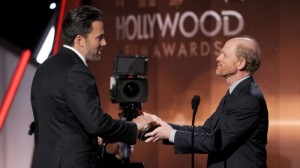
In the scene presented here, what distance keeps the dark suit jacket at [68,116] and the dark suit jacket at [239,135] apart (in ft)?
→ 1.47

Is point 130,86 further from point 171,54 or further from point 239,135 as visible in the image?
point 171,54

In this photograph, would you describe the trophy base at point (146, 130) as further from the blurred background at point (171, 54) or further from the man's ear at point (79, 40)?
the blurred background at point (171, 54)

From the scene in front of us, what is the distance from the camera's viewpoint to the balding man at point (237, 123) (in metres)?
2.23

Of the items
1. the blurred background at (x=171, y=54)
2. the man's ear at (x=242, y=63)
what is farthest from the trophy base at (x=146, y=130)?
the blurred background at (x=171, y=54)

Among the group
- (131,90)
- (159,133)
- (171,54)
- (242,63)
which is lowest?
(159,133)

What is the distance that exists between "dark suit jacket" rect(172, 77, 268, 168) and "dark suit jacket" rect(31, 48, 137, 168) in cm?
45

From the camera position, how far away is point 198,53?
171 inches

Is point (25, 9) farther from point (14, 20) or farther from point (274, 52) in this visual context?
point (274, 52)

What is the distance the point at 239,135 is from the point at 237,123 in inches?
2.2

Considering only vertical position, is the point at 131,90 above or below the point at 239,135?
above

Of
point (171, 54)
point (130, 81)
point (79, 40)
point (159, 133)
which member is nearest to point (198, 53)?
point (171, 54)

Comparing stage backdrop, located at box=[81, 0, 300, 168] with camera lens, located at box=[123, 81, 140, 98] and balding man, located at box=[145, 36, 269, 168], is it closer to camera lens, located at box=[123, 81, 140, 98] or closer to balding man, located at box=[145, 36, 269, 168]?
camera lens, located at box=[123, 81, 140, 98]

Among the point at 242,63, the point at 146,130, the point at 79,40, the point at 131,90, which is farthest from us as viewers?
the point at 131,90

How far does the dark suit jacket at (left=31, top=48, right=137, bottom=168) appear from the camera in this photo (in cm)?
201
